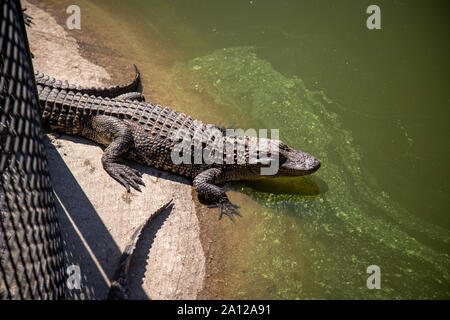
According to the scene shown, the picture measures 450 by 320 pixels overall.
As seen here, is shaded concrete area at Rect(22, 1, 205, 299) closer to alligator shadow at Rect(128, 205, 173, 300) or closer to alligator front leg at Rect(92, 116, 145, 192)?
alligator shadow at Rect(128, 205, 173, 300)

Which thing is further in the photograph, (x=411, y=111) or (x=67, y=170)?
(x=411, y=111)

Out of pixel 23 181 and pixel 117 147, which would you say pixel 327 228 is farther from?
pixel 23 181

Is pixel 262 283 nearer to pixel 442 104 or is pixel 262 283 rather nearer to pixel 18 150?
pixel 18 150

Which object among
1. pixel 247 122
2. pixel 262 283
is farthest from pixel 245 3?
pixel 262 283

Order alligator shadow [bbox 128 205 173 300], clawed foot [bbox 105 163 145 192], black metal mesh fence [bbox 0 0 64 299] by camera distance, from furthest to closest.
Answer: clawed foot [bbox 105 163 145 192] → alligator shadow [bbox 128 205 173 300] → black metal mesh fence [bbox 0 0 64 299]

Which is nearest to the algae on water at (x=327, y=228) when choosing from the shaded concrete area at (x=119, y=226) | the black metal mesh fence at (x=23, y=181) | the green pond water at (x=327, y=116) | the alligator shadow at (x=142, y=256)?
the green pond water at (x=327, y=116)

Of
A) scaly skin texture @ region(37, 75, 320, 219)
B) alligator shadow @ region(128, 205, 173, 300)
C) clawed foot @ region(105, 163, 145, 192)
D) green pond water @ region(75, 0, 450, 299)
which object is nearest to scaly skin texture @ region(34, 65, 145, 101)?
scaly skin texture @ region(37, 75, 320, 219)
